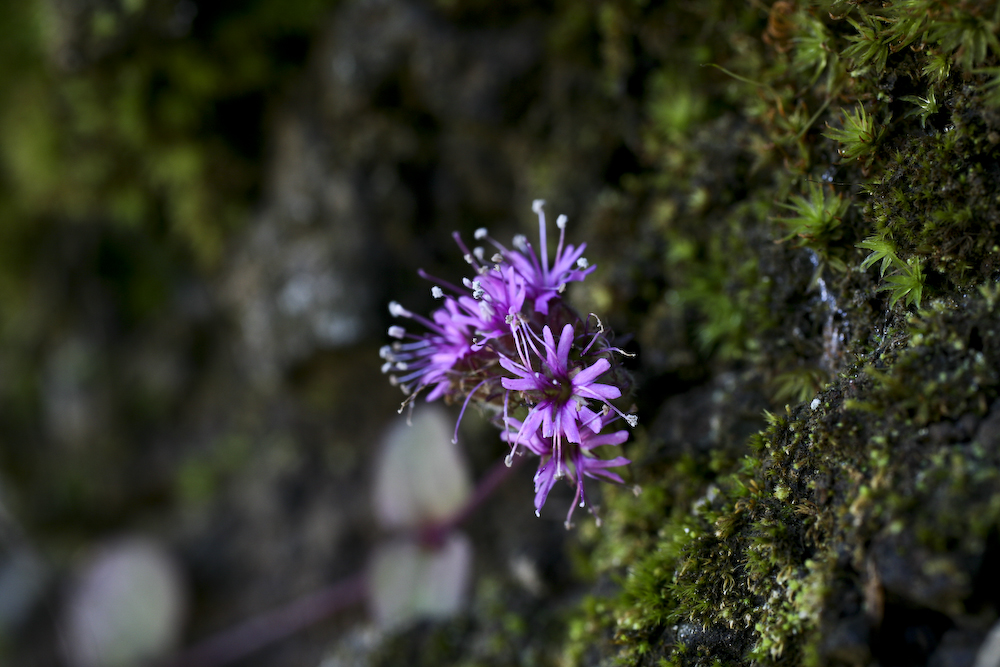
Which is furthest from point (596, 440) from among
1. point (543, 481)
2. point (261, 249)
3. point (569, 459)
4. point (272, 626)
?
point (272, 626)

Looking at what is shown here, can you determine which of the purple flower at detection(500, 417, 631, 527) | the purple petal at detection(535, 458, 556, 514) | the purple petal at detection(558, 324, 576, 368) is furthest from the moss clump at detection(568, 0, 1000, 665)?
the purple petal at detection(558, 324, 576, 368)

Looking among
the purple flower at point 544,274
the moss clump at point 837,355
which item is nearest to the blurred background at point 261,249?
the moss clump at point 837,355

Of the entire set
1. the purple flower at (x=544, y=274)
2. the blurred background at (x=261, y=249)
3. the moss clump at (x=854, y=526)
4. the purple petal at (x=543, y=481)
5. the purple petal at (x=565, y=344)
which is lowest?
the moss clump at (x=854, y=526)

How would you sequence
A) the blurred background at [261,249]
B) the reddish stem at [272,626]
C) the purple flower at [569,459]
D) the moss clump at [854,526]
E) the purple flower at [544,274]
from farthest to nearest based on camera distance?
the reddish stem at [272,626]
the blurred background at [261,249]
the purple flower at [544,274]
the purple flower at [569,459]
the moss clump at [854,526]

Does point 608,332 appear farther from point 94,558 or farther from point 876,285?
point 94,558

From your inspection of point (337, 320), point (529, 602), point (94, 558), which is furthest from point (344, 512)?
A: point (94, 558)

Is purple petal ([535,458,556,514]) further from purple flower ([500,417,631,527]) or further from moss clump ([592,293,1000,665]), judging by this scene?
moss clump ([592,293,1000,665])

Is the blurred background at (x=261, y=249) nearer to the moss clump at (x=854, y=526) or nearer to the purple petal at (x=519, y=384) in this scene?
the moss clump at (x=854, y=526)
